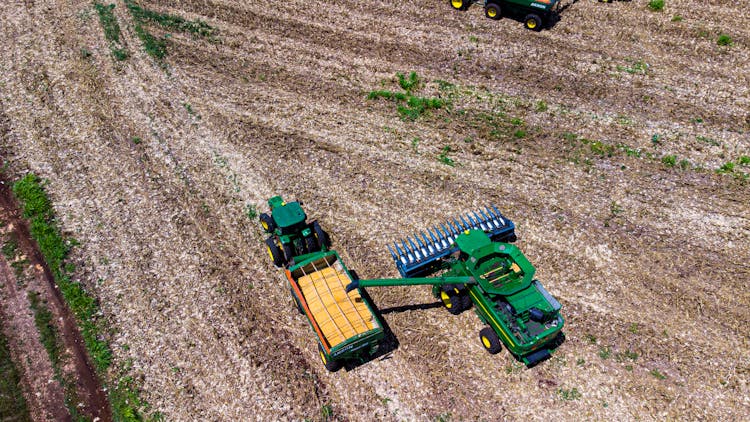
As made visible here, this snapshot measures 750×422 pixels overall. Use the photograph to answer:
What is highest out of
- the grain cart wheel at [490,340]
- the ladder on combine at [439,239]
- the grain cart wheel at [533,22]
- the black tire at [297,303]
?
the grain cart wheel at [533,22]

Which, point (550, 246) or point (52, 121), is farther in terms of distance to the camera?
point (52, 121)

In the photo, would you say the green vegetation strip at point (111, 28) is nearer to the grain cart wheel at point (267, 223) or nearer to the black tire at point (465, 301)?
the grain cart wheel at point (267, 223)

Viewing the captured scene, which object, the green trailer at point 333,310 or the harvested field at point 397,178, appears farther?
the harvested field at point 397,178

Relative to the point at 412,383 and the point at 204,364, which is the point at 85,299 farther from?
the point at 412,383

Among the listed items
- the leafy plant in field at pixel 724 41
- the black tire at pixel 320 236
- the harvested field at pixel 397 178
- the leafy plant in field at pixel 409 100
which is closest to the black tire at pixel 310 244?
the black tire at pixel 320 236

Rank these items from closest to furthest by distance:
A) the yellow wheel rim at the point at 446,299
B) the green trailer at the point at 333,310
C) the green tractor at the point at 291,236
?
the green trailer at the point at 333,310, the yellow wheel rim at the point at 446,299, the green tractor at the point at 291,236

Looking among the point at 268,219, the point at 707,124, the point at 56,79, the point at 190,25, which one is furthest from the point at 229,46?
the point at 707,124
